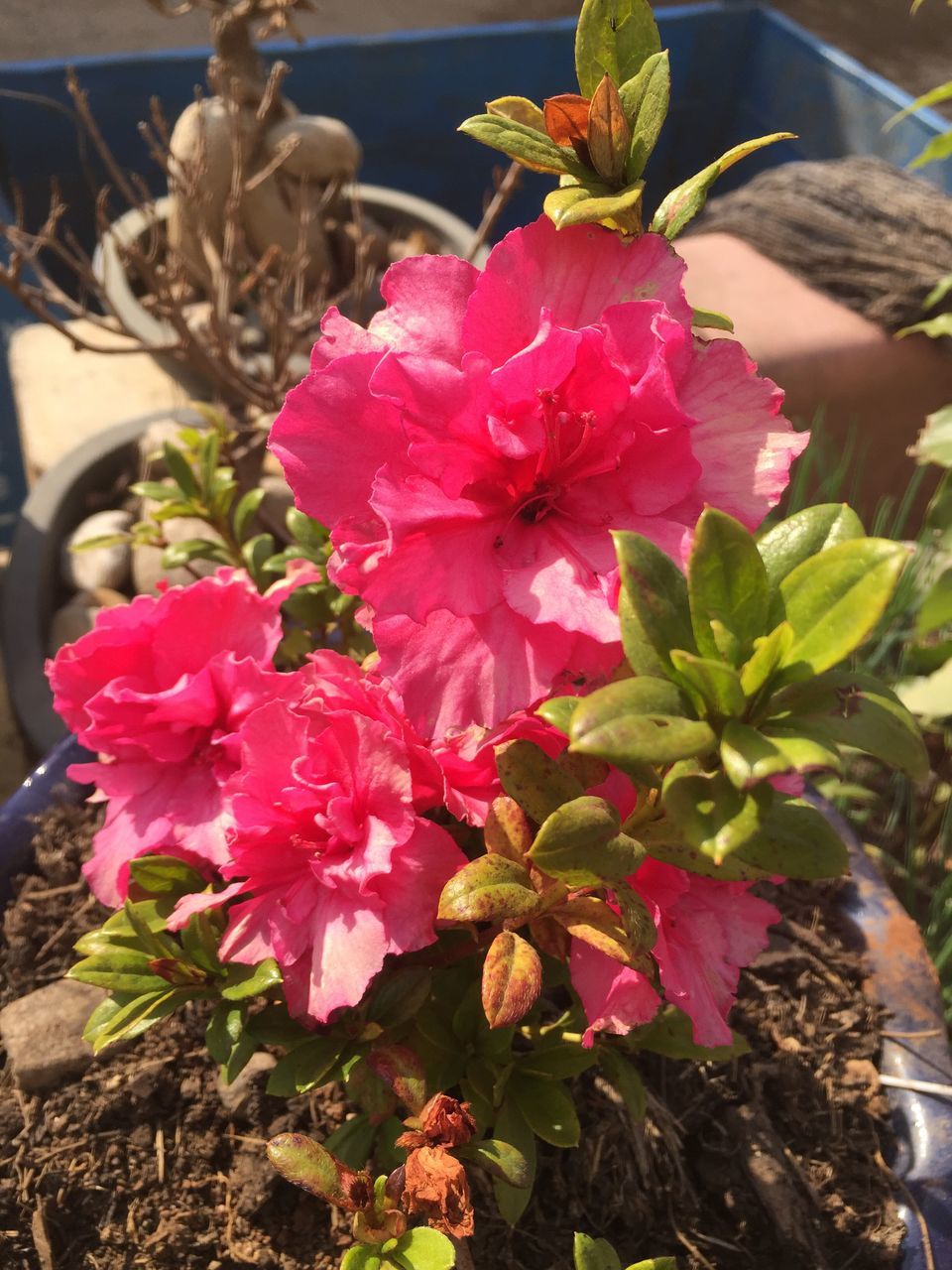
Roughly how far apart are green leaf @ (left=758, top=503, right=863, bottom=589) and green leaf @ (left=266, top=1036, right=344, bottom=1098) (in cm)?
37

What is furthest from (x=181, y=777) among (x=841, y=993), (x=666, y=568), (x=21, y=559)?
(x=21, y=559)

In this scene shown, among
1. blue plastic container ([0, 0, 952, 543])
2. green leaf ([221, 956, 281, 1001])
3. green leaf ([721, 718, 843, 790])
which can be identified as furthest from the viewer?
blue plastic container ([0, 0, 952, 543])

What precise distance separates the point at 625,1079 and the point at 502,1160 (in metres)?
0.15

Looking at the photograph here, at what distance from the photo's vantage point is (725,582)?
1.40ft

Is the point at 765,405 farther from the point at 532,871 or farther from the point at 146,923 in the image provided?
the point at 146,923

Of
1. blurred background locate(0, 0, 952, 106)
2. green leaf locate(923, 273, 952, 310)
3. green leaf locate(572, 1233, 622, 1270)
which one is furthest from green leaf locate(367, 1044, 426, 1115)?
blurred background locate(0, 0, 952, 106)

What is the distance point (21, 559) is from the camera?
1425mm

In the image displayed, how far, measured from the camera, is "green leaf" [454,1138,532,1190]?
535 mm

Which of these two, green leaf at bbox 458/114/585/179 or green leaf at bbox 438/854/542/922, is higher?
green leaf at bbox 458/114/585/179

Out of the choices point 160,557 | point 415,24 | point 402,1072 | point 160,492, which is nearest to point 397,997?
point 402,1072

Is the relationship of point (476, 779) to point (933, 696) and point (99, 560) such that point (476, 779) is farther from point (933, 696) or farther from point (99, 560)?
point (99, 560)

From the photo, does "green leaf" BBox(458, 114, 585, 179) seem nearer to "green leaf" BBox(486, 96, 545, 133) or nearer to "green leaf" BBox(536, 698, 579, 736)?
"green leaf" BBox(486, 96, 545, 133)

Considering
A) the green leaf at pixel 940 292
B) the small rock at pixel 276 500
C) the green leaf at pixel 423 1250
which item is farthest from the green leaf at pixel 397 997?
the green leaf at pixel 940 292

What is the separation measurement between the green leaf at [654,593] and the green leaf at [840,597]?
5 centimetres
